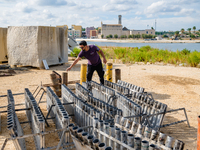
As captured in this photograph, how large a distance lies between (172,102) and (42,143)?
194 inches

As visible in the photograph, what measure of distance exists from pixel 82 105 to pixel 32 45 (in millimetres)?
9292

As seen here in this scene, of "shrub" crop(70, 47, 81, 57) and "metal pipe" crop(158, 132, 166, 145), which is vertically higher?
"shrub" crop(70, 47, 81, 57)

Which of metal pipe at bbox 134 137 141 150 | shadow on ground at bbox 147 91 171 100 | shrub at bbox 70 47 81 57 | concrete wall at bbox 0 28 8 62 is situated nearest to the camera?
metal pipe at bbox 134 137 141 150

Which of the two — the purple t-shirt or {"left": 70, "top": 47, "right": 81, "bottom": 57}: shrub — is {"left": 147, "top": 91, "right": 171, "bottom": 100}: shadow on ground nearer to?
the purple t-shirt

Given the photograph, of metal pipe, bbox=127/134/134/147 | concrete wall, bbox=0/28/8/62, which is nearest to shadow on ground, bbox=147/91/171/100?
metal pipe, bbox=127/134/134/147

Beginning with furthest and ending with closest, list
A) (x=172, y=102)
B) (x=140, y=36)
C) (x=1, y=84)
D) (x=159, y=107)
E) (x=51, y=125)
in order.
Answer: (x=140, y=36) < (x=1, y=84) < (x=172, y=102) < (x=51, y=125) < (x=159, y=107)

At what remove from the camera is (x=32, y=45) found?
41.4 feet

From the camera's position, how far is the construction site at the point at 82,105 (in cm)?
322

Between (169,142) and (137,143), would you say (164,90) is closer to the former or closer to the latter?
(169,142)

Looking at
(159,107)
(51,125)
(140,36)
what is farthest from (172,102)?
(140,36)

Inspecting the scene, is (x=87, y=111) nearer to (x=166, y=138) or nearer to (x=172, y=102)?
(x=166, y=138)

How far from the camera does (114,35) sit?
14012 centimetres

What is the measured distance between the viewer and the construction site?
3.22m

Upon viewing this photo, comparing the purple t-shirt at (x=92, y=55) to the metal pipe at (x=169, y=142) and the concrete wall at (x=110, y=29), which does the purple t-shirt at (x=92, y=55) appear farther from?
the concrete wall at (x=110, y=29)
